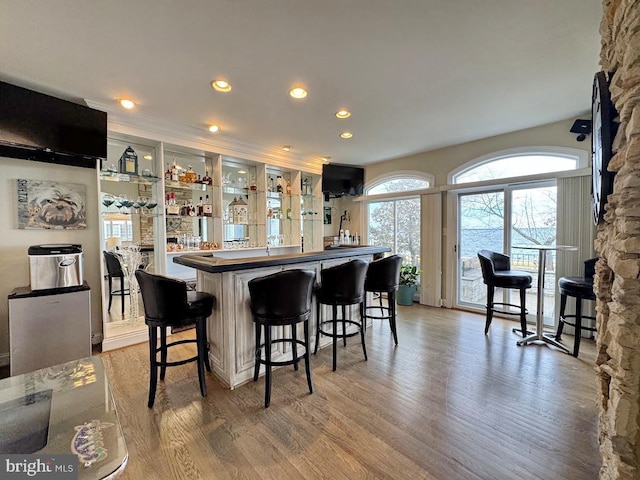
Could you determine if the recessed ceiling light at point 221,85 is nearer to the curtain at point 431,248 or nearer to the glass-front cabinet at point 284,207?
the glass-front cabinet at point 284,207

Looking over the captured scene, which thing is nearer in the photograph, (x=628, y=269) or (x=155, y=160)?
(x=628, y=269)

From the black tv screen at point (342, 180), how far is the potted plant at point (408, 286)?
1.95 m

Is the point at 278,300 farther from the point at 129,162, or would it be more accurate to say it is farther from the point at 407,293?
the point at 407,293

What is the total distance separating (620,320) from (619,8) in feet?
4.17

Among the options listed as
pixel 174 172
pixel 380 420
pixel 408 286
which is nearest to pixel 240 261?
pixel 380 420

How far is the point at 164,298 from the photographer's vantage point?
2.03 meters

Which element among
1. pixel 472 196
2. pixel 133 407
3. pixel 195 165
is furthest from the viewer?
pixel 472 196

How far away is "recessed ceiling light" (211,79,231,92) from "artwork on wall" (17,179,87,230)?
198 cm

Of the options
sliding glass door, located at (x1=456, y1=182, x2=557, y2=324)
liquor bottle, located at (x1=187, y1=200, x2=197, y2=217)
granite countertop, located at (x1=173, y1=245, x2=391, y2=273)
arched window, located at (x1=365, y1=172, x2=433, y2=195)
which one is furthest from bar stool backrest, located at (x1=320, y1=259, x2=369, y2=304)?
arched window, located at (x1=365, y1=172, x2=433, y2=195)

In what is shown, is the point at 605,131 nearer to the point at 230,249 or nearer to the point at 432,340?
the point at 432,340

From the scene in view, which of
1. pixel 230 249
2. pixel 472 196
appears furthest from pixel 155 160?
pixel 472 196

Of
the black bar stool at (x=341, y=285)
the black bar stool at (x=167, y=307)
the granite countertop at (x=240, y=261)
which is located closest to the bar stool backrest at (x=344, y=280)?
the black bar stool at (x=341, y=285)

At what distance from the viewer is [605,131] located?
133 cm

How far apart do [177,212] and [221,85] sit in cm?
195
